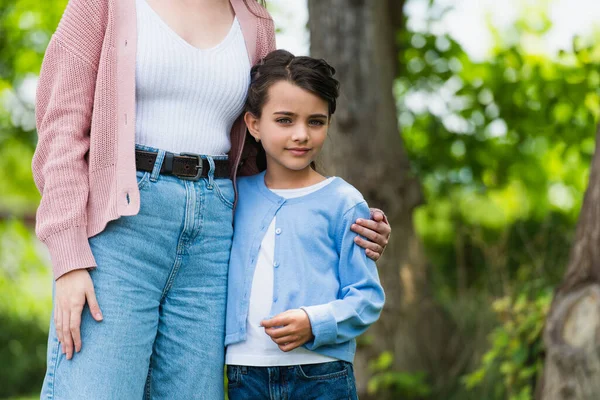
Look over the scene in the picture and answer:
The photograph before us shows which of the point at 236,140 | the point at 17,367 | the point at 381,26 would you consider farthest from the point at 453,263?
the point at 236,140

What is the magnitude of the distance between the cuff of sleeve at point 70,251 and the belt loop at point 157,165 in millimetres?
253

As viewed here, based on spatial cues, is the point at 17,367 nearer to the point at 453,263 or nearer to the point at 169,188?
the point at 453,263

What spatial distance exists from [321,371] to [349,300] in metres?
0.25

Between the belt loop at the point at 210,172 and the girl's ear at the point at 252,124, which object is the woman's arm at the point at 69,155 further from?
the girl's ear at the point at 252,124

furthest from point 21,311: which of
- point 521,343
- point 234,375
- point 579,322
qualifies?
point 234,375

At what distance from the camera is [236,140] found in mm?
2641

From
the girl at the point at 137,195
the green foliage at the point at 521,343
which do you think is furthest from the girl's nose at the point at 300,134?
the green foliage at the point at 521,343

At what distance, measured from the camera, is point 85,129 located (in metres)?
2.29

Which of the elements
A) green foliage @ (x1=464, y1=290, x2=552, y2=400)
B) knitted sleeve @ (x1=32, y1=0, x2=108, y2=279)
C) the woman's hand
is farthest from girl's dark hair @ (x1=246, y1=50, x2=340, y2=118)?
green foliage @ (x1=464, y1=290, x2=552, y2=400)

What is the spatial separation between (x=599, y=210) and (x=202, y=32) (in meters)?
2.17

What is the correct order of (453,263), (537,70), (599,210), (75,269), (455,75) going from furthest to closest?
(453,263) → (455,75) → (537,70) → (599,210) → (75,269)

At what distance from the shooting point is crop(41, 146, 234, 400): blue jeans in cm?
218

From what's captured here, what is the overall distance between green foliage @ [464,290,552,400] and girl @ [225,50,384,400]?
6.81 ft

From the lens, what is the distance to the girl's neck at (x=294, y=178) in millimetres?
2561
